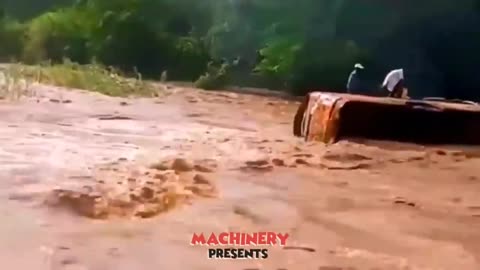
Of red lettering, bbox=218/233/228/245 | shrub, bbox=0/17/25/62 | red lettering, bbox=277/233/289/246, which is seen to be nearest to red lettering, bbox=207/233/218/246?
red lettering, bbox=218/233/228/245

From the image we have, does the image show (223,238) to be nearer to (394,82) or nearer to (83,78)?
(394,82)

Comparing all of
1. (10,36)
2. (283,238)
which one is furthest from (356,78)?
(283,238)

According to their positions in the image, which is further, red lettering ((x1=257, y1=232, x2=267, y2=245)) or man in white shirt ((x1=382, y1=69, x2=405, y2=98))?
man in white shirt ((x1=382, y1=69, x2=405, y2=98))

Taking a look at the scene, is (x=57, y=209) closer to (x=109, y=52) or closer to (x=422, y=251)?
(x=422, y=251)

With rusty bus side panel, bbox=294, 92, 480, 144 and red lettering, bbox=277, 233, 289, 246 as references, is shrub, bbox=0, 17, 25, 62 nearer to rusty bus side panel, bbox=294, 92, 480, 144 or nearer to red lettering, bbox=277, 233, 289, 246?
rusty bus side panel, bbox=294, 92, 480, 144

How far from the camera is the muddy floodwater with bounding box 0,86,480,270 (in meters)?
1.33

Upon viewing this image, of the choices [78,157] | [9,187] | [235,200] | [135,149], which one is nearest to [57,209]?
[9,187]

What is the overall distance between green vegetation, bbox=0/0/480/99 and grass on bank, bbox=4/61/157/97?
12 millimetres

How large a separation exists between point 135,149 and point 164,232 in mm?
1170

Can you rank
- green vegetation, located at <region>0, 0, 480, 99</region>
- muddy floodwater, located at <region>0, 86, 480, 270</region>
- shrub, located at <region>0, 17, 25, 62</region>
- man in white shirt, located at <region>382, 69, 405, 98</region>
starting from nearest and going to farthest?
muddy floodwater, located at <region>0, 86, 480, 270</region>, man in white shirt, located at <region>382, 69, 405, 98</region>, green vegetation, located at <region>0, 0, 480, 99</region>, shrub, located at <region>0, 17, 25, 62</region>

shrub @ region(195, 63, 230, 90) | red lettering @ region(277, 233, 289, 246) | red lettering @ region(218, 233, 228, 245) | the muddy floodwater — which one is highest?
shrub @ region(195, 63, 230, 90)

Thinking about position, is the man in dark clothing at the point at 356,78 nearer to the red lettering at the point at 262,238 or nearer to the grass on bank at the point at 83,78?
the grass on bank at the point at 83,78

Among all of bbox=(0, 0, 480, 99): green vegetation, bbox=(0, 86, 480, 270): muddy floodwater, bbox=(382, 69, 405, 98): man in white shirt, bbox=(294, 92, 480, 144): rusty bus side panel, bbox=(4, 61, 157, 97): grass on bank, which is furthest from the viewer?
bbox=(0, 0, 480, 99): green vegetation

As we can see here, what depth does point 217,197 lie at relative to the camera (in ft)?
5.95
